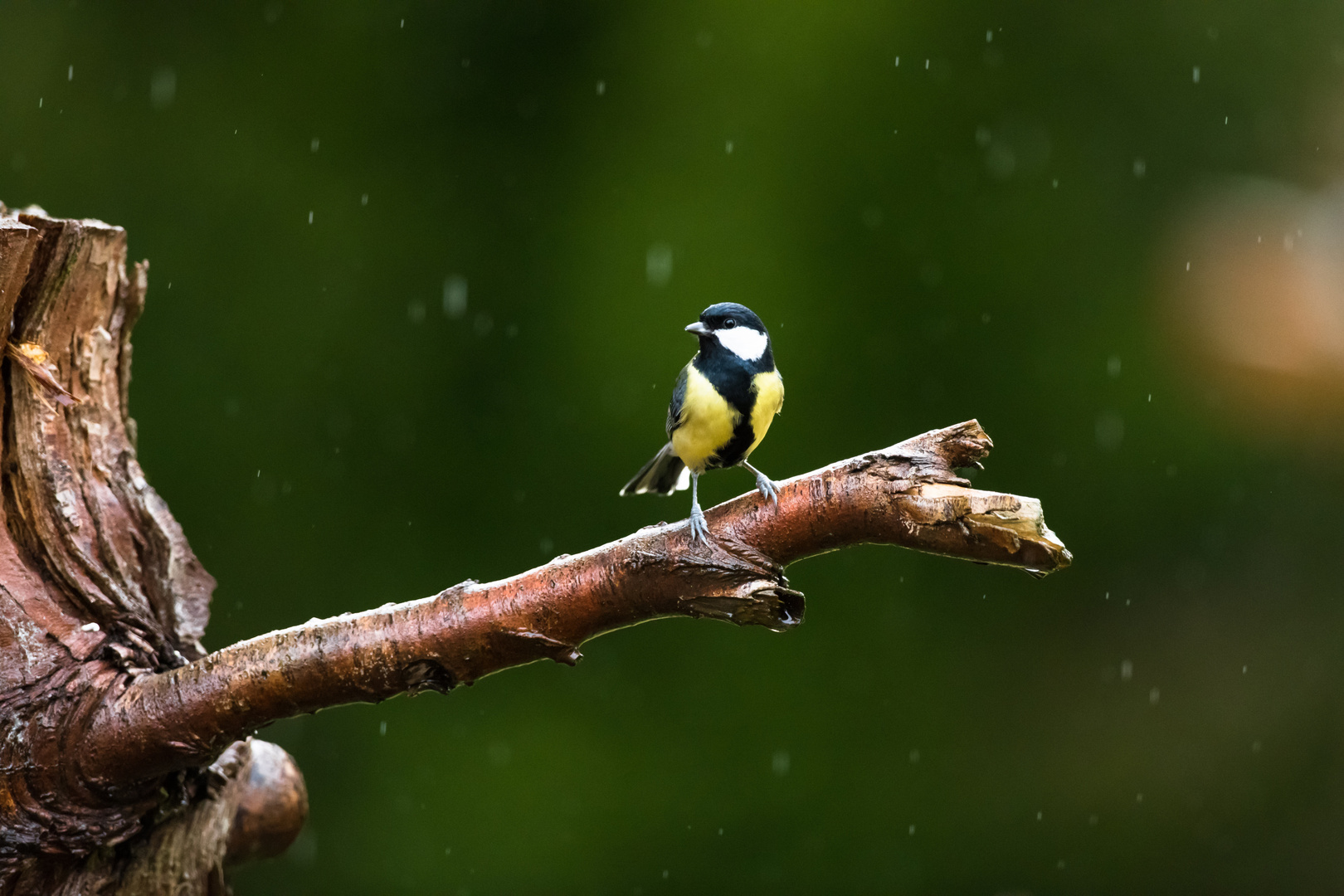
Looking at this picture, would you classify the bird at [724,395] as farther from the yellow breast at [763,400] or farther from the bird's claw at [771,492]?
the bird's claw at [771,492]

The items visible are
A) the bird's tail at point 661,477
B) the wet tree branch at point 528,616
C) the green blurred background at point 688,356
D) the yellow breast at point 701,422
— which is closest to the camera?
the wet tree branch at point 528,616

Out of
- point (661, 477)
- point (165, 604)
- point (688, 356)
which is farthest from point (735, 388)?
point (688, 356)

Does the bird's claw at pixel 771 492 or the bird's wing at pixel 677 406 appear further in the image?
the bird's wing at pixel 677 406

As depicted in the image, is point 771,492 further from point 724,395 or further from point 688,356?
point 688,356

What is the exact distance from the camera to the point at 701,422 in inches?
58.6

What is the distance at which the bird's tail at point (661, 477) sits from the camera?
5.58ft

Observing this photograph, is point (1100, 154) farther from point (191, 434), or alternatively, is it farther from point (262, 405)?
point (191, 434)

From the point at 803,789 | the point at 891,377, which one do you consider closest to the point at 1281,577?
the point at 891,377

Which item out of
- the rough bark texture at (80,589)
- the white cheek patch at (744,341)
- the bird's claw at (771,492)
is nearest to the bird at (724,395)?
the white cheek patch at (744,341)

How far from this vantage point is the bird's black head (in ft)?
5.08

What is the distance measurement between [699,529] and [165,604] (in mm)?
687

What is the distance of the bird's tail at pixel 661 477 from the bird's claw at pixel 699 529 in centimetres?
52

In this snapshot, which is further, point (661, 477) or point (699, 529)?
point (661, 477)

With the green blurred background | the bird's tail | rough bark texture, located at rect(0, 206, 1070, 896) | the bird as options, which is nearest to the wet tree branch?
rough bark texture, located at rect(0, 206, 1070, 896)
